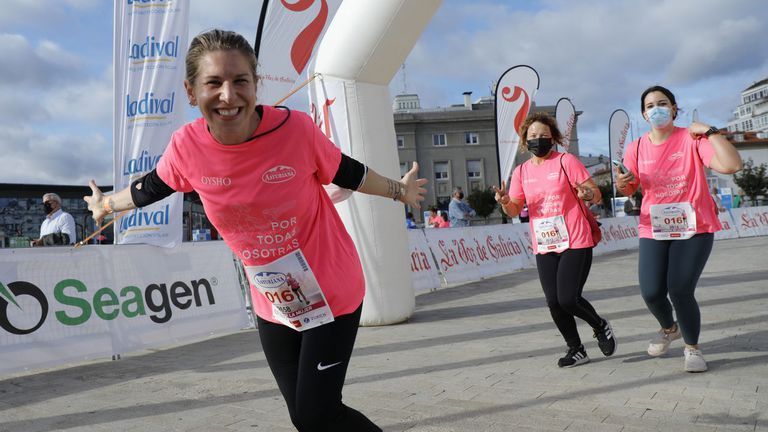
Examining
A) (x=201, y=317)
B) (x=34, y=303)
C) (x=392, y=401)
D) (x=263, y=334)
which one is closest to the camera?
(x=263, y=334)

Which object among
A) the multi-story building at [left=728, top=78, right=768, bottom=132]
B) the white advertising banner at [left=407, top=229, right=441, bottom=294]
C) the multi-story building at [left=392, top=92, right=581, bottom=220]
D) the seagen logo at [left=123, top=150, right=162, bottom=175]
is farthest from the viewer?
the multi-story building at [left=728, top=78, right=768, bottom=132]

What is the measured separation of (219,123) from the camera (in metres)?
2.35

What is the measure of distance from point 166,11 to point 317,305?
791cm

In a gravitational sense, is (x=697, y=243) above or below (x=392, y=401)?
above

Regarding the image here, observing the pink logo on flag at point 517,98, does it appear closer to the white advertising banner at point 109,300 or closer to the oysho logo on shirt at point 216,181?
the white advertising banner at point 109,300

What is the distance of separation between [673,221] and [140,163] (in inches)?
273

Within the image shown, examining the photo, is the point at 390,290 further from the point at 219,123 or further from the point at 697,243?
the point at 219,123

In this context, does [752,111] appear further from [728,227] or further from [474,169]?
[728,227]

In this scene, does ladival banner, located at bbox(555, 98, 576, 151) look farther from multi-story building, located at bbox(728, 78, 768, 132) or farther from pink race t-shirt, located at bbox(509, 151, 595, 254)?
multi-story building, located at bbox(728, 78, 768, 132)

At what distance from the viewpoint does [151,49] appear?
9.04 metres

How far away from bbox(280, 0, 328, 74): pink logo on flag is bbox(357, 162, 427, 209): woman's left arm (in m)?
6.53

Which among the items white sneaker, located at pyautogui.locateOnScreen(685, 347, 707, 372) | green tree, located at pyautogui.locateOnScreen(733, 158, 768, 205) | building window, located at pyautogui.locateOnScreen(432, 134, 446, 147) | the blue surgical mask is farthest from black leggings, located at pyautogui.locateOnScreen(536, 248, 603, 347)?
green tree, located at pyautogui.locateOnScreen(733, 158, 768, 205)

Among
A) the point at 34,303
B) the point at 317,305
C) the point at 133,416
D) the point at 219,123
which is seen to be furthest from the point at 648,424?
the point at 34,303

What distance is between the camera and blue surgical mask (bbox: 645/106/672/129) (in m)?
5.02
